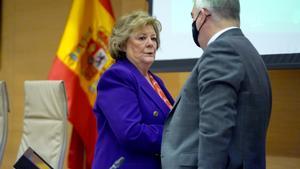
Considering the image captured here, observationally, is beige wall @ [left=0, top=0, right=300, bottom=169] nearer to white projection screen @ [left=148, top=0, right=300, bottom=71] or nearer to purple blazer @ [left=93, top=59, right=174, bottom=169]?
white projection screen @ [left=148, top=0, right=300, bottom=71]

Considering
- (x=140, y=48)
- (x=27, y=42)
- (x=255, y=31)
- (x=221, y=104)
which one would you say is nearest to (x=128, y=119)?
(x=140, y=48)

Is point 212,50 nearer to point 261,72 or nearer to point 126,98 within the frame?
point 261,72

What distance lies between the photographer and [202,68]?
1.49 meters

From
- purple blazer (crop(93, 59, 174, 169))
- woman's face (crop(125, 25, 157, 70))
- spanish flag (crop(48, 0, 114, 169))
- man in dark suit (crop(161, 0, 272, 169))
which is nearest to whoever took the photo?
man in dark suit (crop(161, 0, 272, 169))

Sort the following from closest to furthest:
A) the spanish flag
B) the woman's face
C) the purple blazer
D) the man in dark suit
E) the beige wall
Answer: the man in dark suit → the purple blazer → the woman's face → the spanish flag → the beige wall

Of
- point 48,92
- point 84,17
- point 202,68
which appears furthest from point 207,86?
point 84,17

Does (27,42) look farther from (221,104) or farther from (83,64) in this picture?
(221,104)

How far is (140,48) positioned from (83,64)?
198 centimetres

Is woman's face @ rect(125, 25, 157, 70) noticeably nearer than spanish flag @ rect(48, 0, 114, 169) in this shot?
Yes

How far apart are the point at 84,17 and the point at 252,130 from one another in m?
2.68

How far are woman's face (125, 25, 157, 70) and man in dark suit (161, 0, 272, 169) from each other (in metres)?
0.41

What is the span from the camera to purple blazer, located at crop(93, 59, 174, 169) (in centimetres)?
179

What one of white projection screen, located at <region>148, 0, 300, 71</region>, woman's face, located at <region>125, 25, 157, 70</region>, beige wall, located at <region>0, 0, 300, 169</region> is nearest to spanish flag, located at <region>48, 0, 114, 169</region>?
beige wall, located at <region>0, 0, 300, 169</region>

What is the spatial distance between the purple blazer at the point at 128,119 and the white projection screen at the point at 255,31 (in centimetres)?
110
